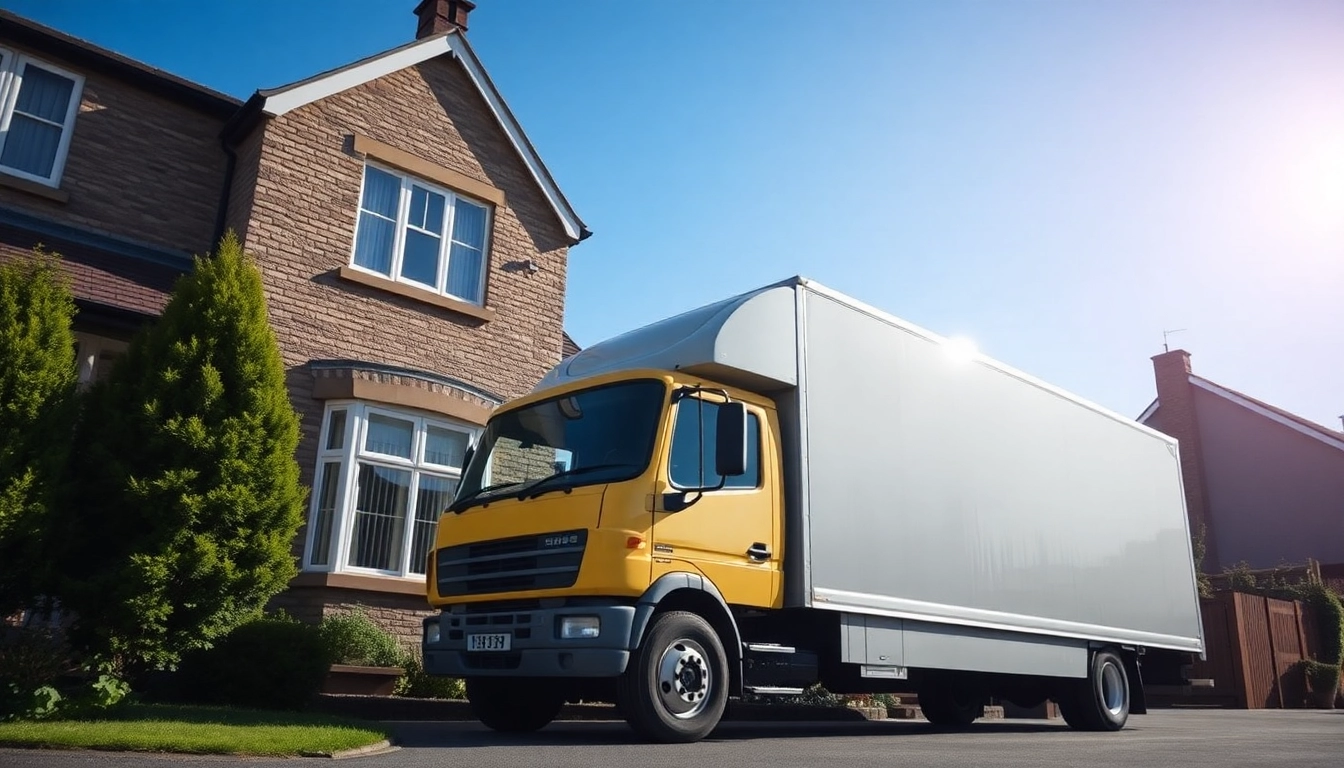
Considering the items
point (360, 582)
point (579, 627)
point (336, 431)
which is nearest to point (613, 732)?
point (579, 627)

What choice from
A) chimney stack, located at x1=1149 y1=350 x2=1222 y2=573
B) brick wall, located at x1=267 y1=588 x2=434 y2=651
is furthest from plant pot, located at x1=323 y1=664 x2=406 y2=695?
chimney stack, located at x1=1149 y1=350 x2=1222 y2=573

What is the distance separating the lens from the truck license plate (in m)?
6.93

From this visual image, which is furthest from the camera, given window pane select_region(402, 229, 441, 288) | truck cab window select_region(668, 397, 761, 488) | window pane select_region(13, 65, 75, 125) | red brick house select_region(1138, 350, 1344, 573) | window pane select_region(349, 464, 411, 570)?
red brick house select_region(1138, 350, 1344, 573)

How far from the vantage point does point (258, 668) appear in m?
8.76

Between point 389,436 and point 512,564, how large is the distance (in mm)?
5541

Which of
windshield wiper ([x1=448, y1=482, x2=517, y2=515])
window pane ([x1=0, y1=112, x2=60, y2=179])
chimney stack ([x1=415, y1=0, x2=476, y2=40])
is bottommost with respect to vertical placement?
windshield wiper ([x1=448, y1=482, x2=517, y2=515])

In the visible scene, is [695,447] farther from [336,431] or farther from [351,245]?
[351,245]

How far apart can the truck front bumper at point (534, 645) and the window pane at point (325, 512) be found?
15.2 ft

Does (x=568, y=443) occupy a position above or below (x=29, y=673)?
above

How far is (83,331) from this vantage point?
1092 cm

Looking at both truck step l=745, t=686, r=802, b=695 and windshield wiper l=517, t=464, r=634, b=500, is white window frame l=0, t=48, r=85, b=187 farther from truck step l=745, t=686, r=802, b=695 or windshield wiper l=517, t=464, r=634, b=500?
truck step l=745, t=686, r=802, b=695

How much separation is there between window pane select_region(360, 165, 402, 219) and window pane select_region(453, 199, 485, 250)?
882 mm

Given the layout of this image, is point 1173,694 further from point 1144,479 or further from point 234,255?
point 234,255

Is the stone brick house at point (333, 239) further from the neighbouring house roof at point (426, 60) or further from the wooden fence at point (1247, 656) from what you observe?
the wooden fence at point (1247, 656)
